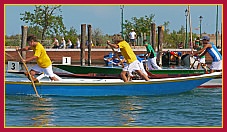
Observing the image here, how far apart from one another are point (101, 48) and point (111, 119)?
2655cm

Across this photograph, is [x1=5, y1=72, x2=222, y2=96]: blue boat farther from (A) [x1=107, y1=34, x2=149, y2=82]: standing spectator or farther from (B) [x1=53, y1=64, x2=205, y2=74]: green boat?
(B) [x1=53, y1=64, x2=205, y2=74]: green boat

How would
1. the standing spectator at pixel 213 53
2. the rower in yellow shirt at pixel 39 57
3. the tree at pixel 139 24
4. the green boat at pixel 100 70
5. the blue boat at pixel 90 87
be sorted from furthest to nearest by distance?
the tree at pixel 139 24
the green boat at pixel 100 70
the standing spectator at pixel 213 53
the blue boat at pixel 90 87
the rower in yellow shirt at pixel 39 57

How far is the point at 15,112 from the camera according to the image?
1219 centimetres

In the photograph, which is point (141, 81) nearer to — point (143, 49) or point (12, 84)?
point (12, 84)

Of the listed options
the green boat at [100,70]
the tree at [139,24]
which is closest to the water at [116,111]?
the green boat at [100,70]

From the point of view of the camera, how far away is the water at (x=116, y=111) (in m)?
10.9

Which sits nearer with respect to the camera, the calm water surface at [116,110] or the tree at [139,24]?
the calm water surface at [116,110]

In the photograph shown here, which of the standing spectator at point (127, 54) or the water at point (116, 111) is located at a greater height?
the standing spectator at point (127, 54)

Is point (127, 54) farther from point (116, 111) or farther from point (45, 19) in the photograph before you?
point (45, 19)

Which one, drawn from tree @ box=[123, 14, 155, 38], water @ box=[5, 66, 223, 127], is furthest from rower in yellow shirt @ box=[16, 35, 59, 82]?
tree @ box=[123, 14, 155, 38]

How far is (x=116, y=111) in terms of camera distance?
40.7 feet

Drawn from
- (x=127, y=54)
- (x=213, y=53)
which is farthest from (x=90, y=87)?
(x=213, y=53)

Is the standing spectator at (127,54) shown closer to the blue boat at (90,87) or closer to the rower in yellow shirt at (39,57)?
the blue boat at (90,87)

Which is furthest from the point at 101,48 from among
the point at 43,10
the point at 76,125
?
the point at 76,125
